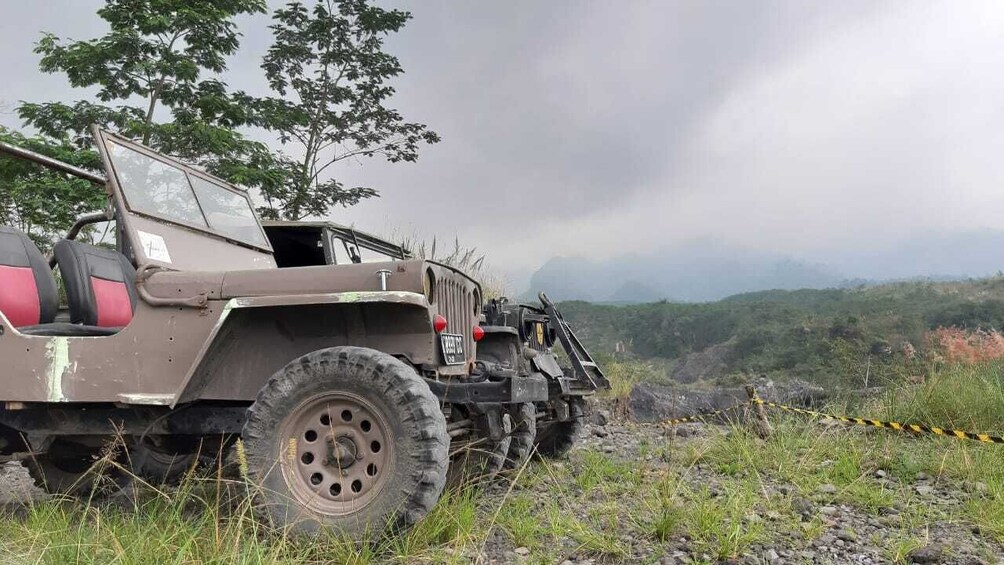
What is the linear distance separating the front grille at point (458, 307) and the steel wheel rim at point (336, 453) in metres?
0.70

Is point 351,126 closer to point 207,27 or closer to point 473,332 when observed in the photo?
point 207,27

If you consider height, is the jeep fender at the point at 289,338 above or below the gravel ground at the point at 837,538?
above

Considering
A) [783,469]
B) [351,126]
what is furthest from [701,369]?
[783,469]

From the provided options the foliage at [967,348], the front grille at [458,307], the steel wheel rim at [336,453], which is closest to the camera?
the steel wheel rim at [336,453]

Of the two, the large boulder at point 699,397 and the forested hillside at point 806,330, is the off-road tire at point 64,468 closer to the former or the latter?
the large boulder at point 699,397

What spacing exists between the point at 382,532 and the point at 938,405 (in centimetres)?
460

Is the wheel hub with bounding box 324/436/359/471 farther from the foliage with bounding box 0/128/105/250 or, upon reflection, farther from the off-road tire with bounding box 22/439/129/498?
the foliage with bounding box 0/128/105/250

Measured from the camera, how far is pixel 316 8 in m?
14.9

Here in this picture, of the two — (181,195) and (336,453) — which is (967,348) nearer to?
(336,453)

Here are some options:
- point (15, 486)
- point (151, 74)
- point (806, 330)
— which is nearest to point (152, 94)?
point (151, 74)

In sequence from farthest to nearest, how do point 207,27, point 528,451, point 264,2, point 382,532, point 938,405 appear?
point 264,2
point 207,27
point 938,405
point 528,451
point 382,532

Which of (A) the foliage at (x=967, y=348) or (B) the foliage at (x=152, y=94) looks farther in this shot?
(B) the foliage at (x=152, y=94)

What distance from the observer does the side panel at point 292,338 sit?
335cm

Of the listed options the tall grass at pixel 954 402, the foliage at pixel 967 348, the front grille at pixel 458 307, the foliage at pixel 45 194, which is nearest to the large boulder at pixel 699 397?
the foliage at pixel 967 348
